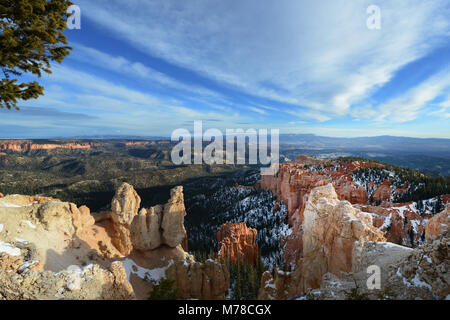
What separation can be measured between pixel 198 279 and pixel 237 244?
2297 centimetres

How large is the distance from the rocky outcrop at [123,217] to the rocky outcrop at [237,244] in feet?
65.3

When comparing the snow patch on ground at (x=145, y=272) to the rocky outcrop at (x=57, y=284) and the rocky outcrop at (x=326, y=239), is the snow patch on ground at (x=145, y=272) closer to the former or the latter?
the rocky outcrop at (x=57, y=284)

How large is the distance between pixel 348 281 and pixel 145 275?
16.9m

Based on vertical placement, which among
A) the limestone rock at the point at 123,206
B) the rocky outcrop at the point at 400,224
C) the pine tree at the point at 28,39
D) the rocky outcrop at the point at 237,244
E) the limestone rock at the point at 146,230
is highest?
the pine tree at the point at 28,39

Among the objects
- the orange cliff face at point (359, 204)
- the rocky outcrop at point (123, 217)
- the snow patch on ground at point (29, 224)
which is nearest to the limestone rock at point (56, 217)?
the snow patch on ground at point (29, 224)

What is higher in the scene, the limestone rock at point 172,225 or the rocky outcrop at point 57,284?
the rocky outcrop at point 57,284

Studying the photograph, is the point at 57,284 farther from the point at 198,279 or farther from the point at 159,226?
the point at 159,226

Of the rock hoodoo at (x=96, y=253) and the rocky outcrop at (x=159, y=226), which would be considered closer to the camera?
the rock hoodoo at (x=96, y=253)

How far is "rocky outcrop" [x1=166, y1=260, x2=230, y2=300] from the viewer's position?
17.8 metres

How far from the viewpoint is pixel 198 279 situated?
18000 millimetres

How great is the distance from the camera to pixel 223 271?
63.3 feet

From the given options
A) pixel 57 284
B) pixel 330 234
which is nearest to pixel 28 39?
pixel 57 284

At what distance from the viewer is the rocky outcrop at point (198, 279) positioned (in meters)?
17.8
